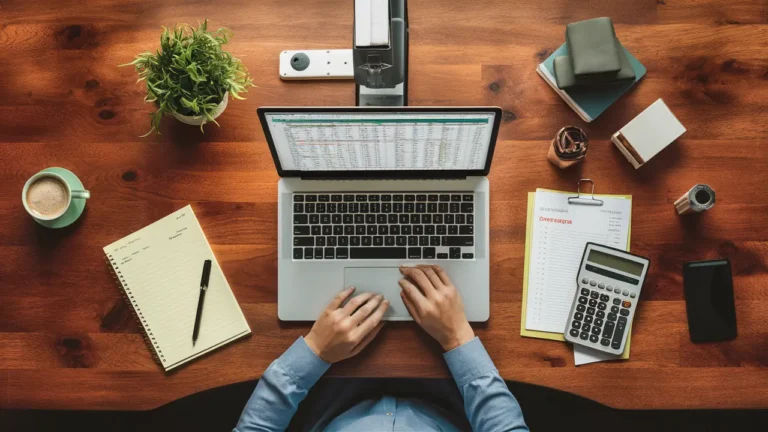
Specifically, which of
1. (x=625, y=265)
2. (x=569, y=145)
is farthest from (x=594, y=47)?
(x=625, y=265)

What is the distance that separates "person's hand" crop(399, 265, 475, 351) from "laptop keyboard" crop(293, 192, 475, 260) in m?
0.04

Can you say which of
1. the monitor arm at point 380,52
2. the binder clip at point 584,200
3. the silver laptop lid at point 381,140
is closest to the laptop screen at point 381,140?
the silver laptop lid at point 381,140

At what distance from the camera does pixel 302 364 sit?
3.41 ft

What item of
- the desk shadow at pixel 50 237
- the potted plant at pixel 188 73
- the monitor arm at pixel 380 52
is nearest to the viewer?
the monitor arm at pixel 380 52

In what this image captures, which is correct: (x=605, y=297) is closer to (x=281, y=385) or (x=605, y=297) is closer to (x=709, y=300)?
(x=709, y=300)

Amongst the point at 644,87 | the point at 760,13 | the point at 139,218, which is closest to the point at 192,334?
the point at 139,218

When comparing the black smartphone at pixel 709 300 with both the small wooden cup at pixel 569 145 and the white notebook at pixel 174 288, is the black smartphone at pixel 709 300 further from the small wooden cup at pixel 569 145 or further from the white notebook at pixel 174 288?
the white notebook at pixel 174 288

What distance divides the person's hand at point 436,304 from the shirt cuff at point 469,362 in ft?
0.05

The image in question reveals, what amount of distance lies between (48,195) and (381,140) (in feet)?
2.34

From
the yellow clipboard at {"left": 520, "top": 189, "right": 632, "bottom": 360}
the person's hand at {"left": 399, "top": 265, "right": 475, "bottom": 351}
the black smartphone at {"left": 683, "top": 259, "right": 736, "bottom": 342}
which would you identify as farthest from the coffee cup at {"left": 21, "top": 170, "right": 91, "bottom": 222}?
the black smartphone at {"left": 683, "top": 259, "right": 736, "bottom": 342}

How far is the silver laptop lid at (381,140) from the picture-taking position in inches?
34.9

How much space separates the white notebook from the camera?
1071 millimetres

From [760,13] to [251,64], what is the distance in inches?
45.0

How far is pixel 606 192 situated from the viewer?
1.11m
